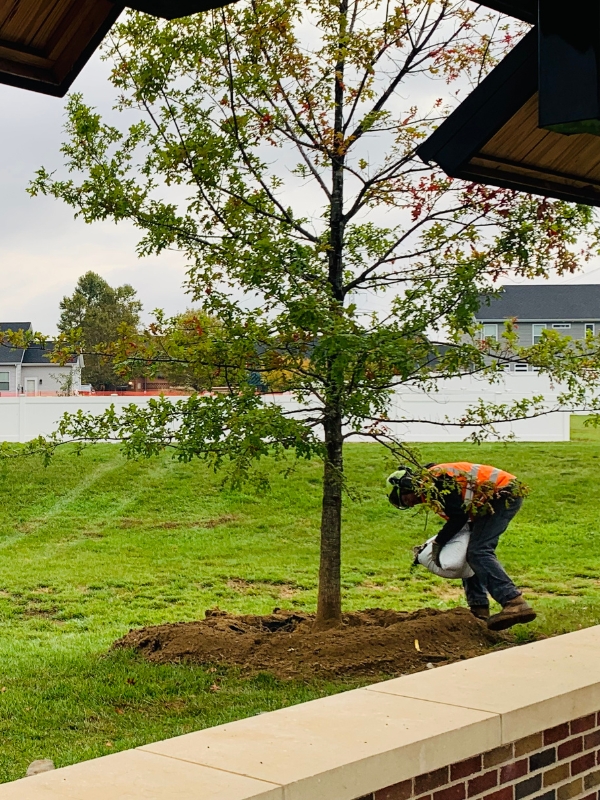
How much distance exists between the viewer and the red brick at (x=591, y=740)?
3.62 meters

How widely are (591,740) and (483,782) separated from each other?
0.68 m

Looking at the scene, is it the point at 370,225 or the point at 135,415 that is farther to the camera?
the point at 370,225

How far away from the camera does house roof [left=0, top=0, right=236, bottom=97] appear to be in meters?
3.22

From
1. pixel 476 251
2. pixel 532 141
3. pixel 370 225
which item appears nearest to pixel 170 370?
pixel 370 225

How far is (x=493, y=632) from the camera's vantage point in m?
7.68

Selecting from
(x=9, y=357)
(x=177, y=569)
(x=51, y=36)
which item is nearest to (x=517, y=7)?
(x=51, y=36)

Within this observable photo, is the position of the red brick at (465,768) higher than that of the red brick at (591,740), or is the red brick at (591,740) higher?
the red brick at (465,768)

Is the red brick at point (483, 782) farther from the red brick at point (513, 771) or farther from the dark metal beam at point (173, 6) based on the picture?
the dark metal beam at point (173, 6)

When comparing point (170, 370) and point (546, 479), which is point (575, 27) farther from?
point (546, 479)

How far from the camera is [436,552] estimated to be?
7.67m

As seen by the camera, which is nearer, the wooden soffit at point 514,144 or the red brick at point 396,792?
the red brick at point 396,792

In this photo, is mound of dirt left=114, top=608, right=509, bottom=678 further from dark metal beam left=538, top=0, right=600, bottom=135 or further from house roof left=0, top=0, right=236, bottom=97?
house roof left=0, top=0, right=236, bottom=97

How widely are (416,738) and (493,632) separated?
4.93 m

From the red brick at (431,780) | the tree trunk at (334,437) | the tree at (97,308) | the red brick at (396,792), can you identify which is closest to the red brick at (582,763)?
the red brick at (431,780)
